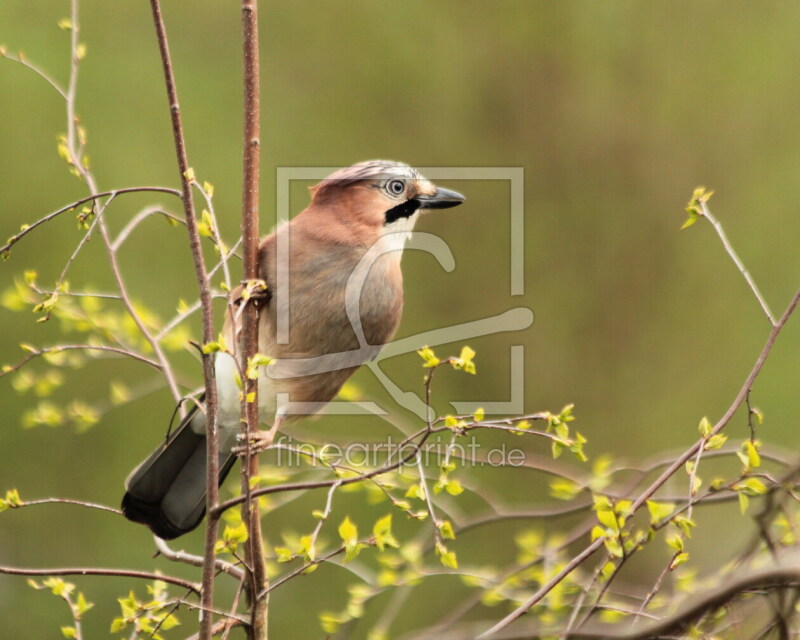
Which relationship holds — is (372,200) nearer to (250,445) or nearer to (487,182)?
(250,445)

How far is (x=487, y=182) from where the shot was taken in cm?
514

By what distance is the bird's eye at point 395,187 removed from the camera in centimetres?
273

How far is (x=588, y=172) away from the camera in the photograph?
5191 mm

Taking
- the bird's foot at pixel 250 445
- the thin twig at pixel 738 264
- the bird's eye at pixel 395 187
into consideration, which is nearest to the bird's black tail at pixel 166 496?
the bird's foot at pixel 250 445

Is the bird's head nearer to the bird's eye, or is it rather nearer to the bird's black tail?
the bird's eye

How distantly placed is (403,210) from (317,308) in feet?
1.25

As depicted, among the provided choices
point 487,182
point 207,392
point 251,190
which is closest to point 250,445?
point 207,392

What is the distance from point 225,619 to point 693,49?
4.55m

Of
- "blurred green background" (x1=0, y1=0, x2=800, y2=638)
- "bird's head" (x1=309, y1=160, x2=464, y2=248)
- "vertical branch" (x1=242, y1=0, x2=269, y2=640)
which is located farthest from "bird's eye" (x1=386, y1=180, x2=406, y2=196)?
"blurred green background" (x1=0, y1=0, x2=800, y2=638)

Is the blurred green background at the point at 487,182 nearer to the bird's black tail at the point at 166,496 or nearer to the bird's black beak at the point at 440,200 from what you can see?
the bird's black beak at the point at 440,200

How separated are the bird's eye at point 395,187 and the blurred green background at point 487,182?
6.35 ft

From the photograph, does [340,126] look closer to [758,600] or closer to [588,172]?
[588,172]

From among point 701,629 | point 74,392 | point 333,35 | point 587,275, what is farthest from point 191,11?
point 701,629

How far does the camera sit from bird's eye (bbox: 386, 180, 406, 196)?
8.96 ft
